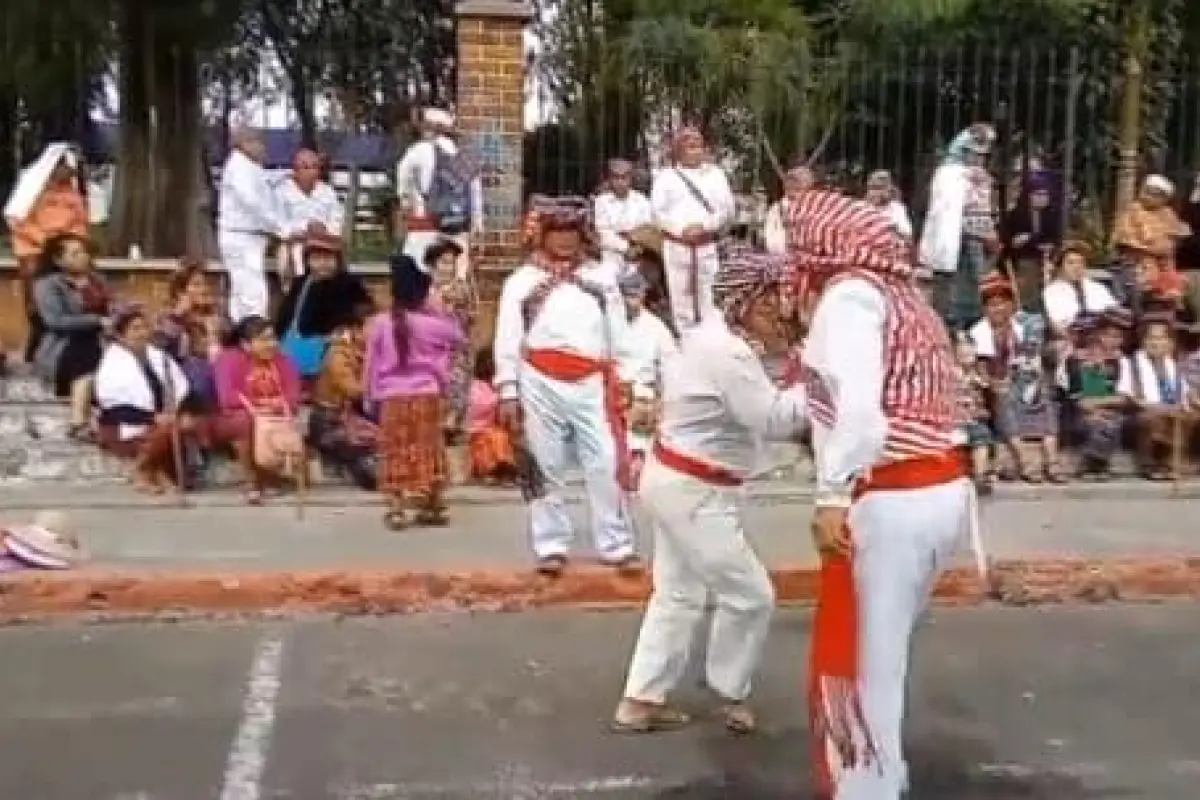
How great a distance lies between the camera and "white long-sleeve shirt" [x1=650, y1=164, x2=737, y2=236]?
1341cm

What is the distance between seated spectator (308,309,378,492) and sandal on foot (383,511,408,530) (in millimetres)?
767

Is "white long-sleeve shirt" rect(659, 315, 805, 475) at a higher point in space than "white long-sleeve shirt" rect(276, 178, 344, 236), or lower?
lower

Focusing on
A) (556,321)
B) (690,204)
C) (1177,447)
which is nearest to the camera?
(556,321)

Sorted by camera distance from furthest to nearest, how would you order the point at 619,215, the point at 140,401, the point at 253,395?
the point at 619,215 < the point at 140,401 < the point at 253,395

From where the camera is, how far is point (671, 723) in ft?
22.1

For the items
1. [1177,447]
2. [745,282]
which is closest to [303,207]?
[1177,447]

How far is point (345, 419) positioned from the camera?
1122 cm

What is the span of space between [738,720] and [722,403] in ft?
3.68

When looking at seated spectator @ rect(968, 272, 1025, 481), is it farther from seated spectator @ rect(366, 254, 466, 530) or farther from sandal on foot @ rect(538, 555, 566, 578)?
sandal on foot @ rect(538, 555, 566, 578)

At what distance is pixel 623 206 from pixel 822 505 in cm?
906

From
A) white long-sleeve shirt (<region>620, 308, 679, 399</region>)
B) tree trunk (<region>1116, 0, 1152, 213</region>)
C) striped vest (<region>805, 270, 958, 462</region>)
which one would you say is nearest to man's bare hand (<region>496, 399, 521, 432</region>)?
white long-sleeve shirt (<region>620, 308, 679, 399</region>)

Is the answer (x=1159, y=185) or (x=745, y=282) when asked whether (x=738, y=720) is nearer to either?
(x=745, y=282)

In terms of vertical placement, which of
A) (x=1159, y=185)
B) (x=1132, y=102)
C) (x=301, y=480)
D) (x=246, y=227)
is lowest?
(x=301, y=480)

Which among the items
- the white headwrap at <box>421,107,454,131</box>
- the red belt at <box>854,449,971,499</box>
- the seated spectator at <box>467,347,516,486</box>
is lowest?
the seated spectator at <box>467,347,516,486</box>
